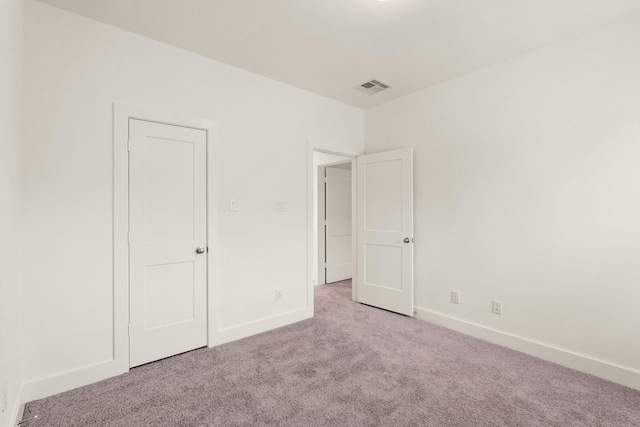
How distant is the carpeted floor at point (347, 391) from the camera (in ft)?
5.95

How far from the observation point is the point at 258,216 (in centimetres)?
311

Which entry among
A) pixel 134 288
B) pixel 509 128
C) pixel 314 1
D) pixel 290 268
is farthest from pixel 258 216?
pixel 509 128

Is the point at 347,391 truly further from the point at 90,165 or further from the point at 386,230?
the point at 90,165

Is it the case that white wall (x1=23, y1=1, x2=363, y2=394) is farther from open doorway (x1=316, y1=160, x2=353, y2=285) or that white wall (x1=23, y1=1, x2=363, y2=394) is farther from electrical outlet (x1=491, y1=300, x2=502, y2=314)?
electrical outlet (x1=491, y1=300, x2=502, y2=314)

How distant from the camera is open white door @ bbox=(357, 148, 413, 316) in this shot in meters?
3.56

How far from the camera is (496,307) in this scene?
9.55ft

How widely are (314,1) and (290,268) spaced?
248 centimetres

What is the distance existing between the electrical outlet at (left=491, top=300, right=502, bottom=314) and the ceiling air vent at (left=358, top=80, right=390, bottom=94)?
8.38ft

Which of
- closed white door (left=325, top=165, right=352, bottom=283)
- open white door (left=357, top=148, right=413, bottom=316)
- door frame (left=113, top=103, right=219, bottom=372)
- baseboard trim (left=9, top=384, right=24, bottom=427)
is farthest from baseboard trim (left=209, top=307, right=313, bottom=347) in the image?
closed white door (left=325, top=165, right=352, bottom=283)

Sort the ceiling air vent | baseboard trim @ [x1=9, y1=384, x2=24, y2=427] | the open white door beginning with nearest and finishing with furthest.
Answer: baseboard trim @ [x1=9, y1=384, x2=24, y2=427]
the ceiling air vent
the open white door

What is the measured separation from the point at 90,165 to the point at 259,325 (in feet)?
6.70

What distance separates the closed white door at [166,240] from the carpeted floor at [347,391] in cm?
24

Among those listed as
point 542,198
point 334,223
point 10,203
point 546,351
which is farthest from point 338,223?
point 10,203

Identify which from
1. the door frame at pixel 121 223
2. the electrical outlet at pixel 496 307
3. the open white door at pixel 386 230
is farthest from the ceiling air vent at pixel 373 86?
the electrical outlet at pixel 496 307
